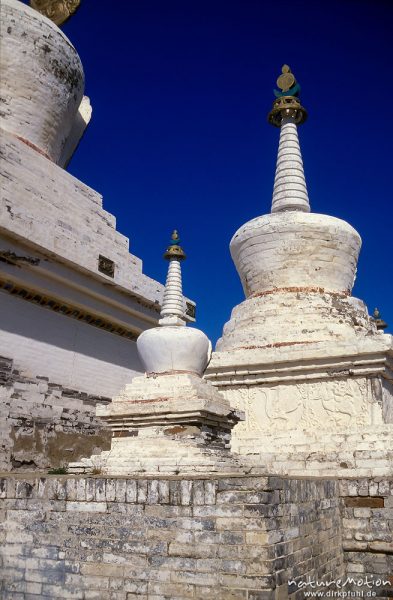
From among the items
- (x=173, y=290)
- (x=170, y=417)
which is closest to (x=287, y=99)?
(x=173, y=290)

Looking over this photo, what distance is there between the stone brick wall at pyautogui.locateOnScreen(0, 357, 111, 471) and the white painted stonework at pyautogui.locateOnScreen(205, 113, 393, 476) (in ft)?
9.24

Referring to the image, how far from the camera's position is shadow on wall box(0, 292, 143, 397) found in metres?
9.08

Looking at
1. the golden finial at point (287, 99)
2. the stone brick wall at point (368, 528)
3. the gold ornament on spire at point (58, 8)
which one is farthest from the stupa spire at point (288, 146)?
the gold ornament on spire at point (58, 8)

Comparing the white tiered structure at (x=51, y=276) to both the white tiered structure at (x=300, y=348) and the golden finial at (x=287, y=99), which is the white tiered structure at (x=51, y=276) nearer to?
the white tiered structure at (x=300, y=348)

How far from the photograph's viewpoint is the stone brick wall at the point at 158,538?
4039 millimetres

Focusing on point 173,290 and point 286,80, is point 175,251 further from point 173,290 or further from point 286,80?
point 286,80

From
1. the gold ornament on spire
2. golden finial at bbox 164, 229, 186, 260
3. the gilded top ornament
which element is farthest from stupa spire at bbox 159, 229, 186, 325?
the gold ornament on spire

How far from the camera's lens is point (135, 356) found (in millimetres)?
12109

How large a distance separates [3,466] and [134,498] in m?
4.49

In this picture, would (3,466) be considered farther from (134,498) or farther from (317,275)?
(317,275)

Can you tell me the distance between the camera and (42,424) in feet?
30.1

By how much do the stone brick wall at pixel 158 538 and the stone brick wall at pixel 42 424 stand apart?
3.68 m

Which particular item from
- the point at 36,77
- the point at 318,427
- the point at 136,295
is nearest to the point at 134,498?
the point at 318,427

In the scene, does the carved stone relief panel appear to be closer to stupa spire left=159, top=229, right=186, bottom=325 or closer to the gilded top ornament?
stupa spire left=159, top=229, right=186, bottom=325
